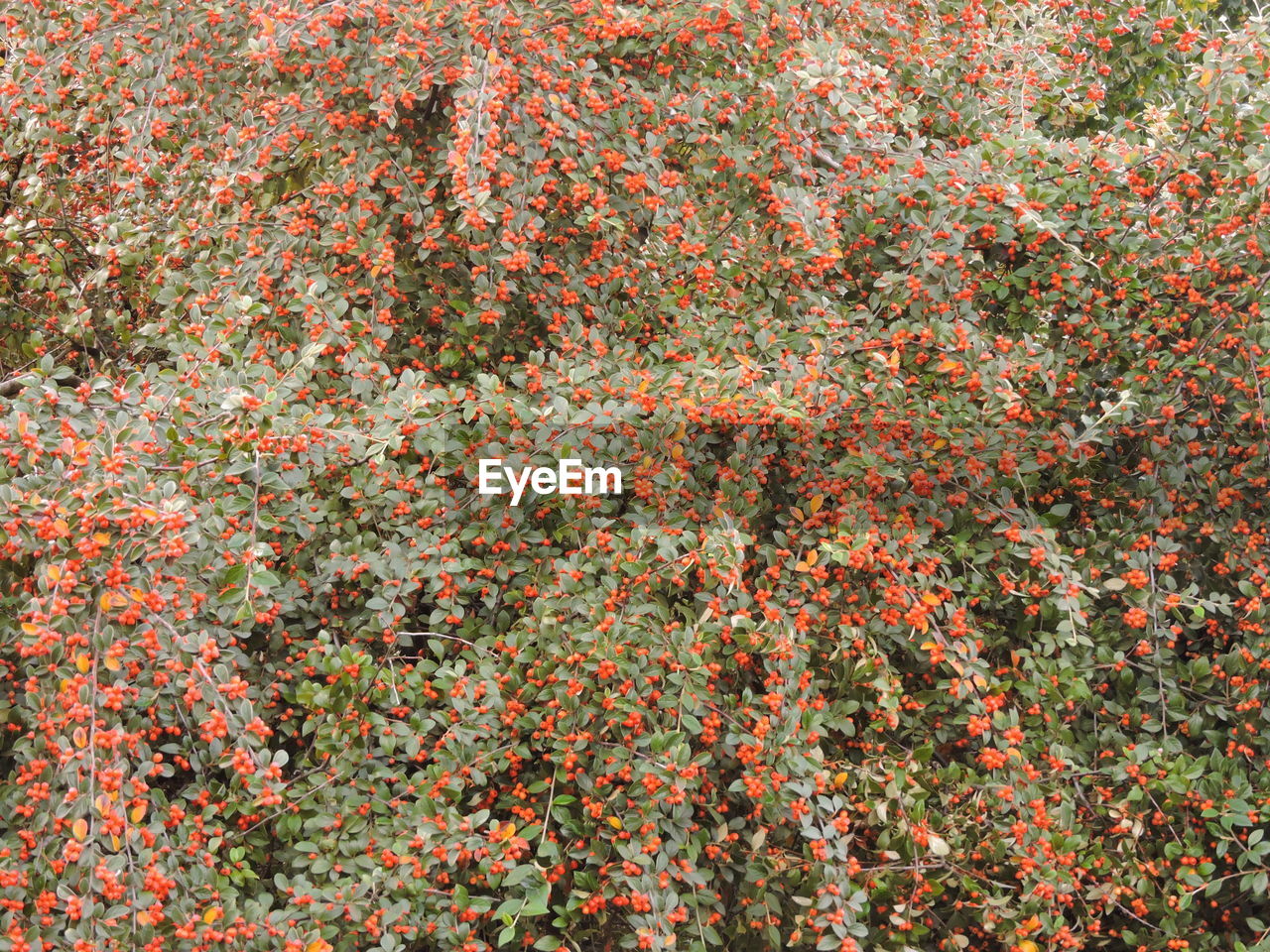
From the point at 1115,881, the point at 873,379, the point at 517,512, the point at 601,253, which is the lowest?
the point at 1115,881

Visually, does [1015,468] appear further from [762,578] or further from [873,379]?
[762,578]

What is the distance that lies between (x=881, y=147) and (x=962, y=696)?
1672mm

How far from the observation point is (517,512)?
320cm

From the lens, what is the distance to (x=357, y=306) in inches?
134

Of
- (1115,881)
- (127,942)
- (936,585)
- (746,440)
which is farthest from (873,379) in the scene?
(127,942)

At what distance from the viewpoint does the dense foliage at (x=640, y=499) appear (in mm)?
2719

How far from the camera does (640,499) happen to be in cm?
332

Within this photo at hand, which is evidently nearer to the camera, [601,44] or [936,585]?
[936,585]

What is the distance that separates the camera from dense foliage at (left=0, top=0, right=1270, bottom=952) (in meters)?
2.72

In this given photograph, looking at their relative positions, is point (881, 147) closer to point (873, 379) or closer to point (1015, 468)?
point (873, 379)

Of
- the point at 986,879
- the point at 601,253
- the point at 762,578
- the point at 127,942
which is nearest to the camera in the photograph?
the point at 127,942

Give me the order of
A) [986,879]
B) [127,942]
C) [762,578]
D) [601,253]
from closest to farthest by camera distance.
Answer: [127,942] → [986,879] → [762,578] → [601,253]

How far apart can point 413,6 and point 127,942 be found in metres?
2.50

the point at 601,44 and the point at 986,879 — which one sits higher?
the point at 601,44
